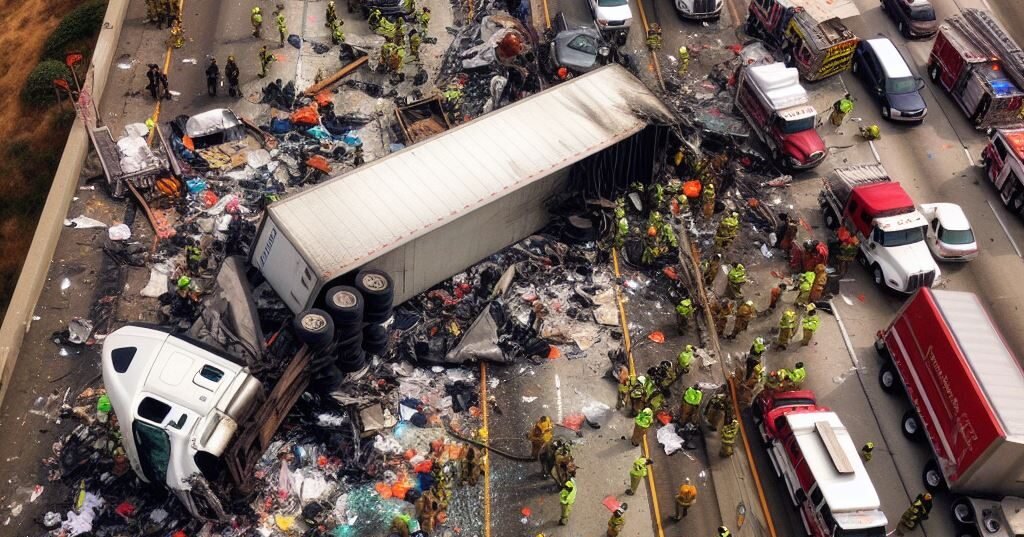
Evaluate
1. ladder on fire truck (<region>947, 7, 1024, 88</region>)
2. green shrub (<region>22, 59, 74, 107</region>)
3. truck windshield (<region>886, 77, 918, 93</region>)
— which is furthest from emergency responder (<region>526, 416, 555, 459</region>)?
green shrub (<region>22, 59, 74, 107</region>)

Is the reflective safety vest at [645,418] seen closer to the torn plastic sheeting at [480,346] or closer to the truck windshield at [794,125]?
the torn plastic sheeting at [480,346]

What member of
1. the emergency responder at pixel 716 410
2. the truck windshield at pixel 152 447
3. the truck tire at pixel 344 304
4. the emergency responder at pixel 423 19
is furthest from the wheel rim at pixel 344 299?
the emergency responder at pixel 423 19

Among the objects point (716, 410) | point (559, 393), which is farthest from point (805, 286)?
point (559, 393)

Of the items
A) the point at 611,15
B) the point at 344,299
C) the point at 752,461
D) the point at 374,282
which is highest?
the point at 344,299

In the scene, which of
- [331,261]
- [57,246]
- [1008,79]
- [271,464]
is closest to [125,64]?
[57,246]

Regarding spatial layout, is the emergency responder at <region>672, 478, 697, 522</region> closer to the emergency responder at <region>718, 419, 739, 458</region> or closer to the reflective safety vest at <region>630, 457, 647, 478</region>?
the reflective safety vest at <region>630, 457, 647, 478</region>

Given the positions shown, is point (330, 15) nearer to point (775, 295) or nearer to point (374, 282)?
point (374, 282)
